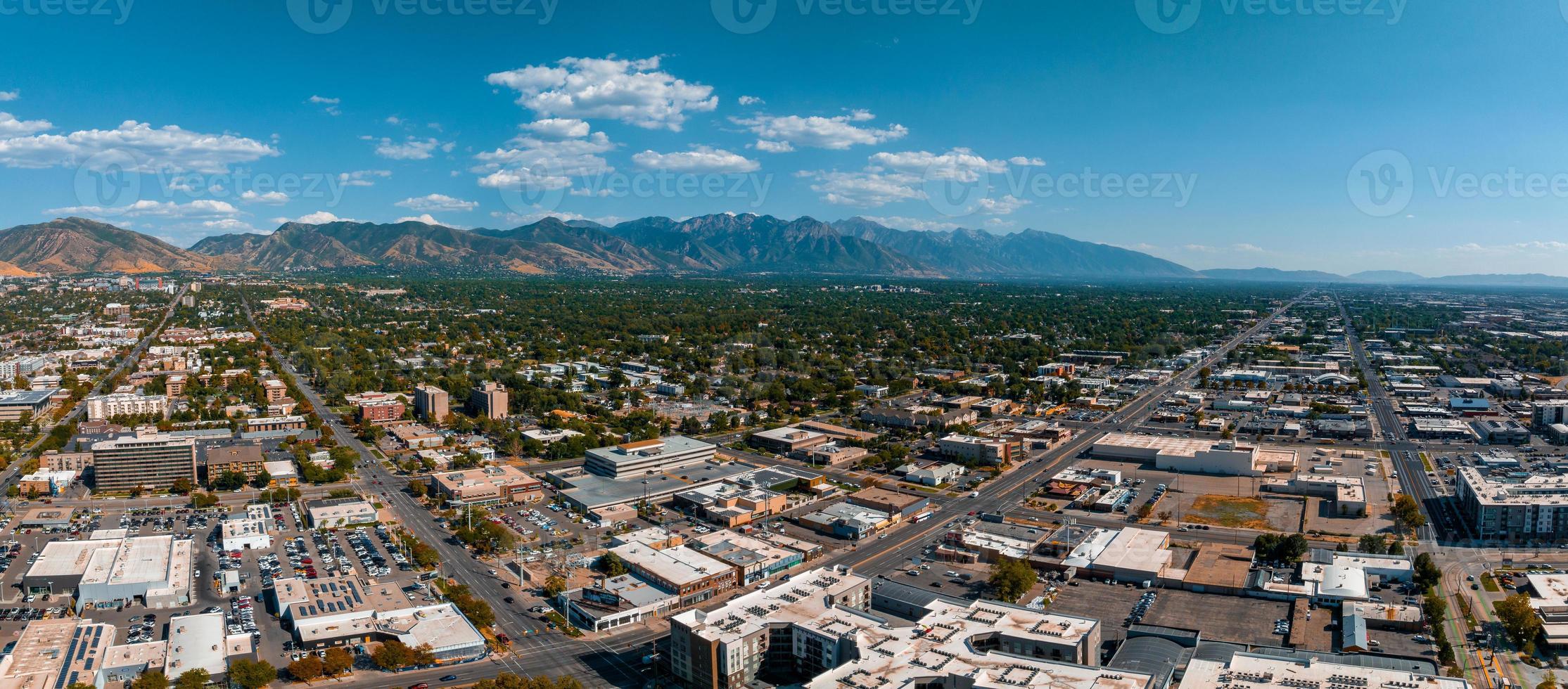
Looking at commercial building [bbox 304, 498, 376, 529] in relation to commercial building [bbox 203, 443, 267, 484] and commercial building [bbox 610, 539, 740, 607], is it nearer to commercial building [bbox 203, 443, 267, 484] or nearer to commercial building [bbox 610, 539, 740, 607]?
commercial building [bbox 203, 443, 267, 484]

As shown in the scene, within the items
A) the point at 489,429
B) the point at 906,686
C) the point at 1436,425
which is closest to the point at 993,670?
the point at 906,686

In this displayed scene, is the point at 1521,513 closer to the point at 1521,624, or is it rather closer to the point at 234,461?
the point at 1521,624

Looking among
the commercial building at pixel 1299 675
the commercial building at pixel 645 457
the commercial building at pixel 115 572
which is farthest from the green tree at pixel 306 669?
the commercial building at pixel 645 457

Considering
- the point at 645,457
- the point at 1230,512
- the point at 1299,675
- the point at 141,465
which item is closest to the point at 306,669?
the point at 645,457

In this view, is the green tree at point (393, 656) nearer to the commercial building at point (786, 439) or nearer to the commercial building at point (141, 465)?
the commercial building at point (141, 465)

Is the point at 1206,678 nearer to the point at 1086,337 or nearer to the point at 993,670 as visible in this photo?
the point at 993,670

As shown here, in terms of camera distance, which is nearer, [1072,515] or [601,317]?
[1072,515]
